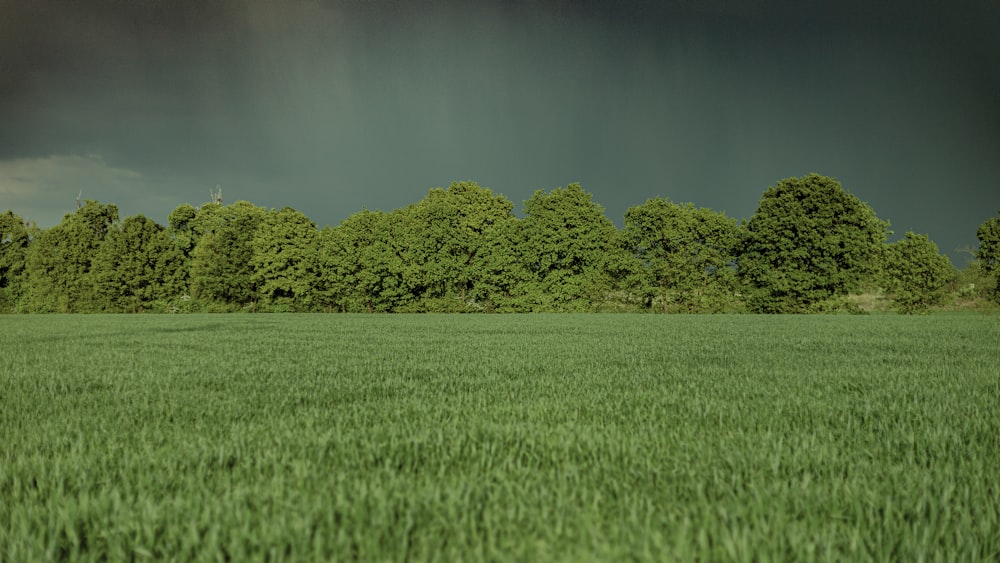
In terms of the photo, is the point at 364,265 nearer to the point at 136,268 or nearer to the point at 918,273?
the point at 136,268

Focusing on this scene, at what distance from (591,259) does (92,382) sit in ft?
137

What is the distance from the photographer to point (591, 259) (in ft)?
149

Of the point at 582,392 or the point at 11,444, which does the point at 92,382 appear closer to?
the point at 11,444

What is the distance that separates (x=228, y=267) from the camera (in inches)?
1932

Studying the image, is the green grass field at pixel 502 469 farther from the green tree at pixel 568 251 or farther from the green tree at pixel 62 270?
the green tree at pixel 62 270

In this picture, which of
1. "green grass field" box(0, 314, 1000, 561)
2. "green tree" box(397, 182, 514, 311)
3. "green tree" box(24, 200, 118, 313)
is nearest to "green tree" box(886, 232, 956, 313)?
"green tree" box(397, 182, 514, 311)

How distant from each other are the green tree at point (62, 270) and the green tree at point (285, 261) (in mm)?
19261

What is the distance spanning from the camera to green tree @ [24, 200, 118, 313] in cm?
5169

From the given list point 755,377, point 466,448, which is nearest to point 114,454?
point 466,448

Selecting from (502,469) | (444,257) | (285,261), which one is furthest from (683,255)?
(502,469)

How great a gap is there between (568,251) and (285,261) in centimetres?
2825

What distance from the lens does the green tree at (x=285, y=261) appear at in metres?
48.1

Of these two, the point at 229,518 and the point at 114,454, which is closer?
the point at 229,518

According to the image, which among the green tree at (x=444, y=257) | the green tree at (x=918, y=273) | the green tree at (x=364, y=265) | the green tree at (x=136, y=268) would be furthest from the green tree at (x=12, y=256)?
the green tree at (x=918, y=273)
